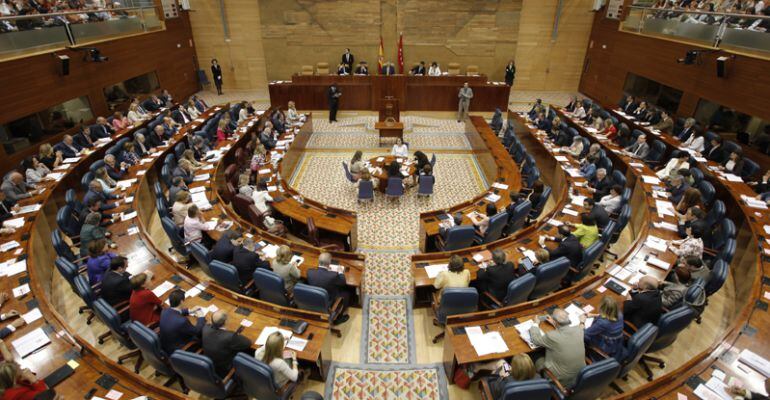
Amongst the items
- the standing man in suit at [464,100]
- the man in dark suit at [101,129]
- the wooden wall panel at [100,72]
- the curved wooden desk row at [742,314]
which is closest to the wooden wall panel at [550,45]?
the standing man in suit at [464,100]

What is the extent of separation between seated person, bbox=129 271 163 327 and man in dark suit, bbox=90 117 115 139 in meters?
8.67

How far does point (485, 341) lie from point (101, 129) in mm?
12525

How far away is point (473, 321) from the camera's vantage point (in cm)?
526

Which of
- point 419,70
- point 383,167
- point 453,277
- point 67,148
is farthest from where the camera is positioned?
point 419,70

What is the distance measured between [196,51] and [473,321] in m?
21.5

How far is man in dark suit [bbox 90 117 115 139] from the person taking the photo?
1144cm

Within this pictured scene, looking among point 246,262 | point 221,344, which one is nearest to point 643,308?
point 221,344

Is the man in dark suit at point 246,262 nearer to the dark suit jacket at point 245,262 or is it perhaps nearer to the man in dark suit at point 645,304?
the dark suit jacket at point 245,262

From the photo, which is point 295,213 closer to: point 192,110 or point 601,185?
point 601,185

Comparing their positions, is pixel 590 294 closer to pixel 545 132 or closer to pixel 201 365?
pixel 201 365

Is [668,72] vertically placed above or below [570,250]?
above

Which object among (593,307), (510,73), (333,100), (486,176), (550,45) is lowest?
(486,176)

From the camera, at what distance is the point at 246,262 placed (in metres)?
6.15

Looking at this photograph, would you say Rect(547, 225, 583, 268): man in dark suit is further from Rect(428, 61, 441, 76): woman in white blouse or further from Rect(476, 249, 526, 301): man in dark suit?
Rect(428, 61, 441, 76): woman in white blouse
